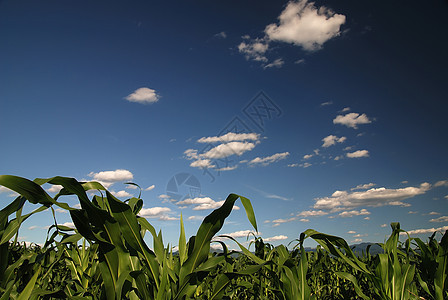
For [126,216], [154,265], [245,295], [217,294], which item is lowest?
[245,295]

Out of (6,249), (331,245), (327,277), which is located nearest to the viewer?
(6,249)

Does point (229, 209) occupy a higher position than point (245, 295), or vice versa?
point (229, 209)

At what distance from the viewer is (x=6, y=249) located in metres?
1.60

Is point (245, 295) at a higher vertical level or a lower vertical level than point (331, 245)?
lower

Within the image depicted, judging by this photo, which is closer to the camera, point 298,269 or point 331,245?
point 331,245

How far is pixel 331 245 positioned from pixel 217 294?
720mm

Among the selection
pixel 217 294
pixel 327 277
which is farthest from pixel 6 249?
pixel 327 277

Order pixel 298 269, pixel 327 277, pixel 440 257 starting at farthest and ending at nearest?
pixel 327 277
pixel 440 257
pixel 298 269

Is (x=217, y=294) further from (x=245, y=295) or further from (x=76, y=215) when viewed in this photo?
(x=245, y=295)

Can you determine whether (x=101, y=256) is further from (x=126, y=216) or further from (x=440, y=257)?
(x=440, y=257)

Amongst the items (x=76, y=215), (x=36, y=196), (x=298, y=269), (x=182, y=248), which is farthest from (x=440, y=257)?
(x=36, y=196)

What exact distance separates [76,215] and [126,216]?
21cm

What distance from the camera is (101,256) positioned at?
1.38 meters

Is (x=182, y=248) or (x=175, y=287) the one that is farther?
(x=182, y=248)
